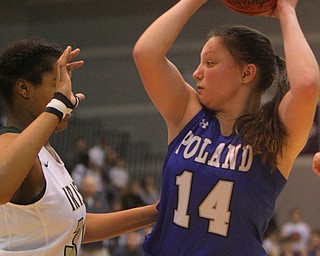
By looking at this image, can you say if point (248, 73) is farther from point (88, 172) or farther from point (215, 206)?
point (88, 172)

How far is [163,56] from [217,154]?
41cm

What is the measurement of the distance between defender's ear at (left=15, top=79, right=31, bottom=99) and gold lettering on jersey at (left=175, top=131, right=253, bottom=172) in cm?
61

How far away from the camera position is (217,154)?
287 centimetres

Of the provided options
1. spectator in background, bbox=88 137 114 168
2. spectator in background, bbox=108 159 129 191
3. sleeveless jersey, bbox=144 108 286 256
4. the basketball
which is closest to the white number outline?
sleeveless jersey, bbox=144 108 286 256

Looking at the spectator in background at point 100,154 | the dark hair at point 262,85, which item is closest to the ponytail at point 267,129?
the dark hair at point 262,85

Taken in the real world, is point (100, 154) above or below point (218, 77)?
below

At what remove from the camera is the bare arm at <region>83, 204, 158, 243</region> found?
3.35m

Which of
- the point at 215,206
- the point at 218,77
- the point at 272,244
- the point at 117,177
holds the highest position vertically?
the point at 218,77

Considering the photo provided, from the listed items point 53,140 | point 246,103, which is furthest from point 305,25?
point 246,103

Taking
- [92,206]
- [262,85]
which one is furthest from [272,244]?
[262,85]

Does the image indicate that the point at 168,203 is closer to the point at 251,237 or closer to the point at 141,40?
the point at 251,237

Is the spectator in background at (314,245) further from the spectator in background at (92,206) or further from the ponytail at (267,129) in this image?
the ponytail at (267,129)

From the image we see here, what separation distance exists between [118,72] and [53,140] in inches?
78.0

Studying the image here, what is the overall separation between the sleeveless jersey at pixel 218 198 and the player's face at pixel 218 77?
16cm
